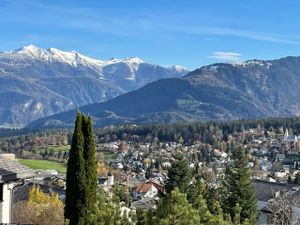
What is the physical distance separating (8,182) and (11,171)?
1.17 feet

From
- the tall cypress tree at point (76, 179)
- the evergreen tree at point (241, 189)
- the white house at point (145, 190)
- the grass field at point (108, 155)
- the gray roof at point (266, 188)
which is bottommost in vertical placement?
the white house at point (145, 190)

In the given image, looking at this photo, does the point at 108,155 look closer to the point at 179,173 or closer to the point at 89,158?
the point at 179,173

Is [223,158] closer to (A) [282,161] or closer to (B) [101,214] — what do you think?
(A) [282,161]

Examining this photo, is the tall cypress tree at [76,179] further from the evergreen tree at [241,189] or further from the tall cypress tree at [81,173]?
the evergreen tree at [241,189]

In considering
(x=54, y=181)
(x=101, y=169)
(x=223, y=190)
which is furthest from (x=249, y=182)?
(x=101, y=169)

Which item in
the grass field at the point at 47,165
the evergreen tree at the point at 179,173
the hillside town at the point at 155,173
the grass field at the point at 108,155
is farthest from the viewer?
the grass field at the point at 108,155

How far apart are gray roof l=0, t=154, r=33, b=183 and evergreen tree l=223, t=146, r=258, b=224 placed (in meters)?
24.8

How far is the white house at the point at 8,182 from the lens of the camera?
40.4 feet

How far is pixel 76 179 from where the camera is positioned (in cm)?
1833

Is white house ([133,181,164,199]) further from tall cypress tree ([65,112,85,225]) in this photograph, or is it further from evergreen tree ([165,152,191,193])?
tall cypress tree ([65,112,85,225])

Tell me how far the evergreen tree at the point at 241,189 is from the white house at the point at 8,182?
24.9 meters

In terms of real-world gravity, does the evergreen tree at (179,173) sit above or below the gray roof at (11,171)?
below

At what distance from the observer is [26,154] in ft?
564

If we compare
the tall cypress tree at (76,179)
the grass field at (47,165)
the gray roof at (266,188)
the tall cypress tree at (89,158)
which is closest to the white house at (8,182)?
the tall cypress tree at (76,179)
